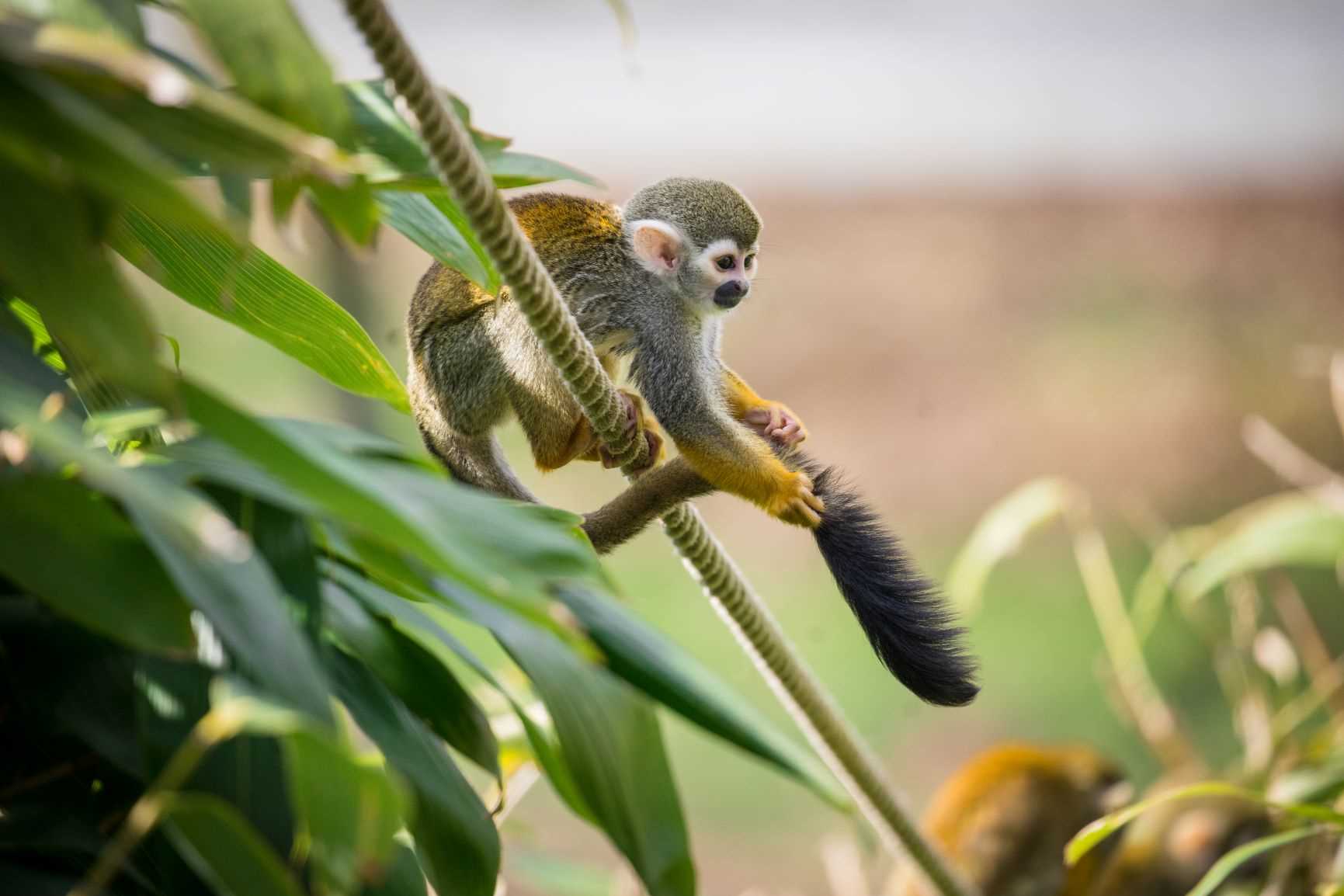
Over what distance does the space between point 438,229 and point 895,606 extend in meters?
0.63

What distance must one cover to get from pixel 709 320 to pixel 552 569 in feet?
4.08

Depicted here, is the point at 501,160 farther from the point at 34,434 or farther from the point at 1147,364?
the point at 1147,364

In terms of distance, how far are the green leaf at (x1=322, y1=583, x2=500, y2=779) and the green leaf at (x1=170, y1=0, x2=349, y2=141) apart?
0.40 meters

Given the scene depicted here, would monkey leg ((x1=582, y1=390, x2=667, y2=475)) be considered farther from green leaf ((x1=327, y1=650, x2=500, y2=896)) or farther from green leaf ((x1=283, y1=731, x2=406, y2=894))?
green leaf ((x1=283, y1=731, x2=406, y2=894))

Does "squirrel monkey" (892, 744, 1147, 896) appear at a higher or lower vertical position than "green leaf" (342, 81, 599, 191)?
lower

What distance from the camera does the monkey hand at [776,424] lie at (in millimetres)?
1659

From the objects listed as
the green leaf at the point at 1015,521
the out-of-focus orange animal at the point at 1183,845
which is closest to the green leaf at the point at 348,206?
the green leaf at the point at 1015,521

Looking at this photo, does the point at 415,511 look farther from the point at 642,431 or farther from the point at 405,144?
the point at 642,431

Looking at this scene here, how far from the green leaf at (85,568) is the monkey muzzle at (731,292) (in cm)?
118

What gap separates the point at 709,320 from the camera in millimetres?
1860

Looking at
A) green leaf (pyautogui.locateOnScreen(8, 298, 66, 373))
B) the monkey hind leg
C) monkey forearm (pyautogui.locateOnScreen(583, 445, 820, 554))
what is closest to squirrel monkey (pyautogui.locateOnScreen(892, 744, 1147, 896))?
the monkey hind leg

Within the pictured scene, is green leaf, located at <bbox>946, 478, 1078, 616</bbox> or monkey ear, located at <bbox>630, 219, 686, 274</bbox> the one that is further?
green leaf, located at <bbox>946, 478, 1078, 616</bbox>

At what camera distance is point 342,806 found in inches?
22.2

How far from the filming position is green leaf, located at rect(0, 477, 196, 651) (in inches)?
25.5
